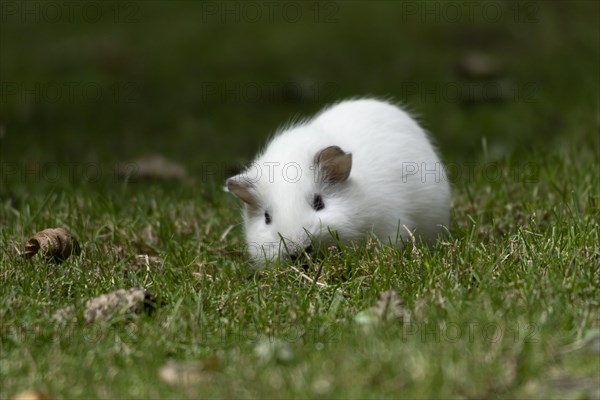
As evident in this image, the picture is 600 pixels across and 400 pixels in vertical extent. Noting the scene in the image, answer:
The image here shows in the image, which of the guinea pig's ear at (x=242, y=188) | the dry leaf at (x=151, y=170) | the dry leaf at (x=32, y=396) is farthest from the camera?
the dry leaf at (x=151, y=170)

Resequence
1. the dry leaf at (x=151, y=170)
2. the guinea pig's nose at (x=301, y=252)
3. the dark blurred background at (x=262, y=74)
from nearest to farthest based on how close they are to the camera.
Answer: the guinea pig's nose at (x=301, y=252) → the dry leaf at (x=151, y=170) → the dark blurred background at (x=262, y=74)

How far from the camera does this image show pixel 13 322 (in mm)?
4219

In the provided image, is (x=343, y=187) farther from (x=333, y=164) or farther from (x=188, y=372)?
Answer: (x=188, y=372)

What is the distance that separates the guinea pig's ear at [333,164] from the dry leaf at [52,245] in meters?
1.53

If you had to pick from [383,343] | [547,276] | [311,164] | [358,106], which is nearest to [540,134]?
[358,106]

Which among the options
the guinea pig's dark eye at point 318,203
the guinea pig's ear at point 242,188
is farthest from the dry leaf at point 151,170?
the guinea pig's dark eye at point 318,203

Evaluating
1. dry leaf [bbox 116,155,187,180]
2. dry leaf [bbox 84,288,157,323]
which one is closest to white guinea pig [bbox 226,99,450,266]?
dry leaf [bbox 84,288,157,323]

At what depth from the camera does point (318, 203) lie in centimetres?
525

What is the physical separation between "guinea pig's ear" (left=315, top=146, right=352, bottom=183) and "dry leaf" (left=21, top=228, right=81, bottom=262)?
1.53 meters

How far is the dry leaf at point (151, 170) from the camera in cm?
803

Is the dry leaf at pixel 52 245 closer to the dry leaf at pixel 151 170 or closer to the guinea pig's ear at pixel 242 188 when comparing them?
the guinea pig's ear at pixel 242 188

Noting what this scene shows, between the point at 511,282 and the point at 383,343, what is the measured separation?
3.20 ft

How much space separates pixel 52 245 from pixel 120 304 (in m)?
1.17

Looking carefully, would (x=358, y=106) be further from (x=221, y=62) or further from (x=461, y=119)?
(x=221, y=62)
